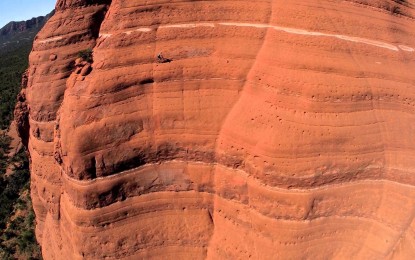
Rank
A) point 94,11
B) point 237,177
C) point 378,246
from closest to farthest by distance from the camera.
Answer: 1. point 378,246
2. point 237,177
3. point 94,11

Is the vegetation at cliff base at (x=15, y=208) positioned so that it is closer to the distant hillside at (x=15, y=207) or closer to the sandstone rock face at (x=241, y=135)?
the distant hillside at (x=15, y=207)

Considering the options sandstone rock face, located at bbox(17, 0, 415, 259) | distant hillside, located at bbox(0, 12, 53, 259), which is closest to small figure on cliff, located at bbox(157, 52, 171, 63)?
sandstone rock face, located at bbox(17, 0, 415, 259)

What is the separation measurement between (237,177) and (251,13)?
8217 millimetres

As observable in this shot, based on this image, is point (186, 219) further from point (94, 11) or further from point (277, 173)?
point (94, 11)

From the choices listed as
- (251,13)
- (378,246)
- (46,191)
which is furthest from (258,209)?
(46,191)

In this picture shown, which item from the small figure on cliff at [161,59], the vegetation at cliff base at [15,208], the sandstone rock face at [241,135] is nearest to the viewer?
the sandstone rock face at [241,135]

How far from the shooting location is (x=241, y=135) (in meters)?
15.6

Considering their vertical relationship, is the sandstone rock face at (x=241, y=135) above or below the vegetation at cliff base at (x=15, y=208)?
above

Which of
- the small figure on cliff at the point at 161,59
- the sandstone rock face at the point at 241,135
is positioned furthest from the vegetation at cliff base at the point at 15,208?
the small figure on cliff at the point at 161,59

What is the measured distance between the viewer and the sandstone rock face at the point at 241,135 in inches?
574

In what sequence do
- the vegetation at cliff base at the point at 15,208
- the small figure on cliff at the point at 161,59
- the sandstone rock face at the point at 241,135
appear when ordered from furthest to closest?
the vegetation at cliff base at the point at 15,208 < the small figure on cliff at the point at 161,59 < the sandstone rock face at the point at 241,135

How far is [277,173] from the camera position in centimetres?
1454

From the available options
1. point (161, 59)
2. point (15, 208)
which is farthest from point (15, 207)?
point (161, 59)

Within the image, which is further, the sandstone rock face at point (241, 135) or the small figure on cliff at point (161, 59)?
the small figure on cliff at point (161, 59)
